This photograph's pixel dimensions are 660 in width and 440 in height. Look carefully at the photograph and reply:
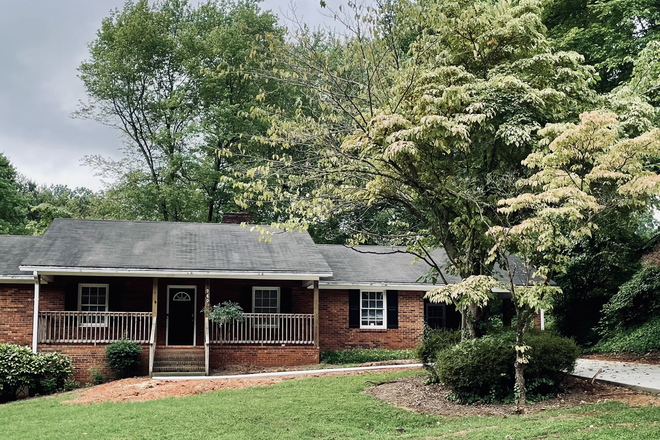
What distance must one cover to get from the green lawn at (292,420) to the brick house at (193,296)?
182 inches

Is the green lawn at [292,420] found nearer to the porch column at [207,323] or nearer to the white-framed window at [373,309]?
the porch column at [207,323]

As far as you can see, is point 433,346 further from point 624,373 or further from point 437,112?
point 437,112

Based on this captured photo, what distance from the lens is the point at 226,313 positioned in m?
16.6

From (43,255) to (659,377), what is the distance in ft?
50.2

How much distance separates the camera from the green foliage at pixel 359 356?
1770cm

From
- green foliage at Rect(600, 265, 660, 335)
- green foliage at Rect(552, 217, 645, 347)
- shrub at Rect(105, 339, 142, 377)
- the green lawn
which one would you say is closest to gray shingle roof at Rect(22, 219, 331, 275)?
shrub at Rect(105, 339, 142, 377)

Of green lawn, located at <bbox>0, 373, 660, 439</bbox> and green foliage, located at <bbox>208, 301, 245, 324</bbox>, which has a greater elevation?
green foliage, located at <bbox>208, 301, 245, 324</bbox>

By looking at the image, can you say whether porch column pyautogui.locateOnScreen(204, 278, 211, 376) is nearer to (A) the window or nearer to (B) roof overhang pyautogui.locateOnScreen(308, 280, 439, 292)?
(A) the window

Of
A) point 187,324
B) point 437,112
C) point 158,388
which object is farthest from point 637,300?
point 158,388

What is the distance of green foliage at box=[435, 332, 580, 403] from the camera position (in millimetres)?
10117

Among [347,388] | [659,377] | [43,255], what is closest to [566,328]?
[659,377]

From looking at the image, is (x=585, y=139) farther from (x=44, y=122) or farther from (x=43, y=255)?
(x=44, y=122)

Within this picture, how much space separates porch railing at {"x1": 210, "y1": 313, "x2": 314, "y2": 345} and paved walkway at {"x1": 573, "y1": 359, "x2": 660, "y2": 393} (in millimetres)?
7575

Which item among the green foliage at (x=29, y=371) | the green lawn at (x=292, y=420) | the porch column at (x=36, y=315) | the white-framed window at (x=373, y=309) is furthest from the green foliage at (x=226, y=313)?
the green lawn at (x=292, y=420)
